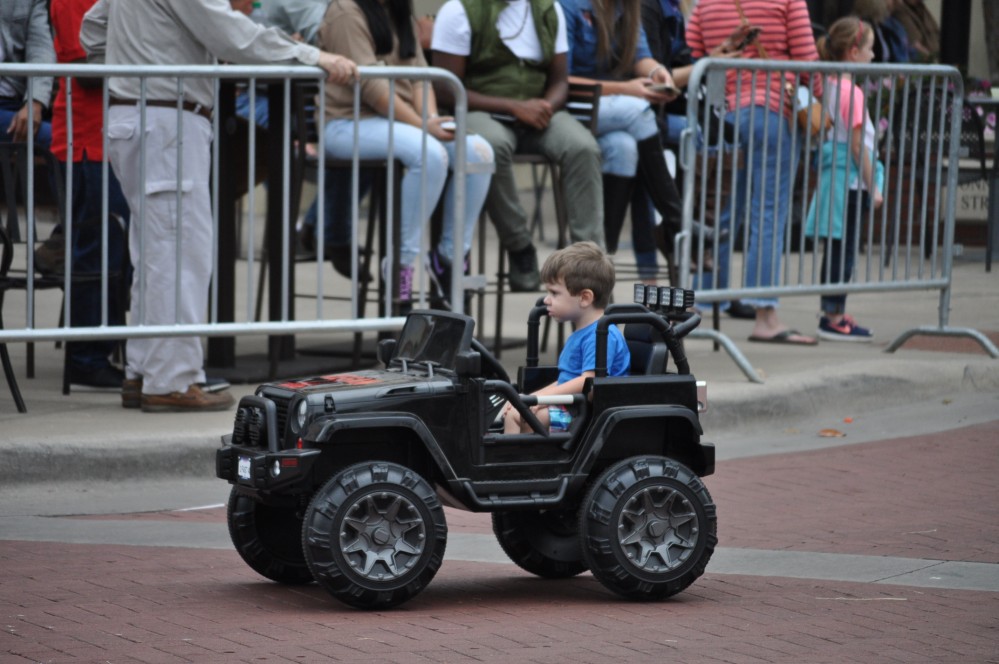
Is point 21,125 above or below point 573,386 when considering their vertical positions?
above

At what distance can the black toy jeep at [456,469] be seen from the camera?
16.6ft

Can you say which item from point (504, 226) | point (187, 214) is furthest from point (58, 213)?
point (504, 226)

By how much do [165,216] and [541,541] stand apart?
2.76 m

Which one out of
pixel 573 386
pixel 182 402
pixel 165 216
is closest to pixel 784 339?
pixel 182 402

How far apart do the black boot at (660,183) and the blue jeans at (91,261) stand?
3.11 metres

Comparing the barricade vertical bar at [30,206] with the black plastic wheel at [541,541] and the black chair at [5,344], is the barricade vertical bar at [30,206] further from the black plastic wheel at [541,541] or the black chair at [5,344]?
the black plastic wheel at [541,541]

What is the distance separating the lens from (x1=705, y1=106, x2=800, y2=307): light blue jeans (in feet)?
30.9

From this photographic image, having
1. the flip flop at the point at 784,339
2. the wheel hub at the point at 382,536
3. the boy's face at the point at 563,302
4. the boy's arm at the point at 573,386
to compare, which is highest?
the boy's face at the point at 563,302

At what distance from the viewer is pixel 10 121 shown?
29.9 ft

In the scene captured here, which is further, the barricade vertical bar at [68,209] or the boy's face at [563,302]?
the barricade vertical bar at [68,209]

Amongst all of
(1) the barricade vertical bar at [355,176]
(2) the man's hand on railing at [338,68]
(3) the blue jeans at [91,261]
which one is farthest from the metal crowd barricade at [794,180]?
(3) the blue jeans at [91,261]

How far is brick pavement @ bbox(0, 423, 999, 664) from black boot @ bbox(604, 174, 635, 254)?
356 cm

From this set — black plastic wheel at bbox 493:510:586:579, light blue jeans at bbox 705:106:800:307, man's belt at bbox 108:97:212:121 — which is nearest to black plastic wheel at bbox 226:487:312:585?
black plastic wheel at bbox 493:510:586:579

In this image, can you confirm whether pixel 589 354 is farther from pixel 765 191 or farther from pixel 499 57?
pixel 765 191
